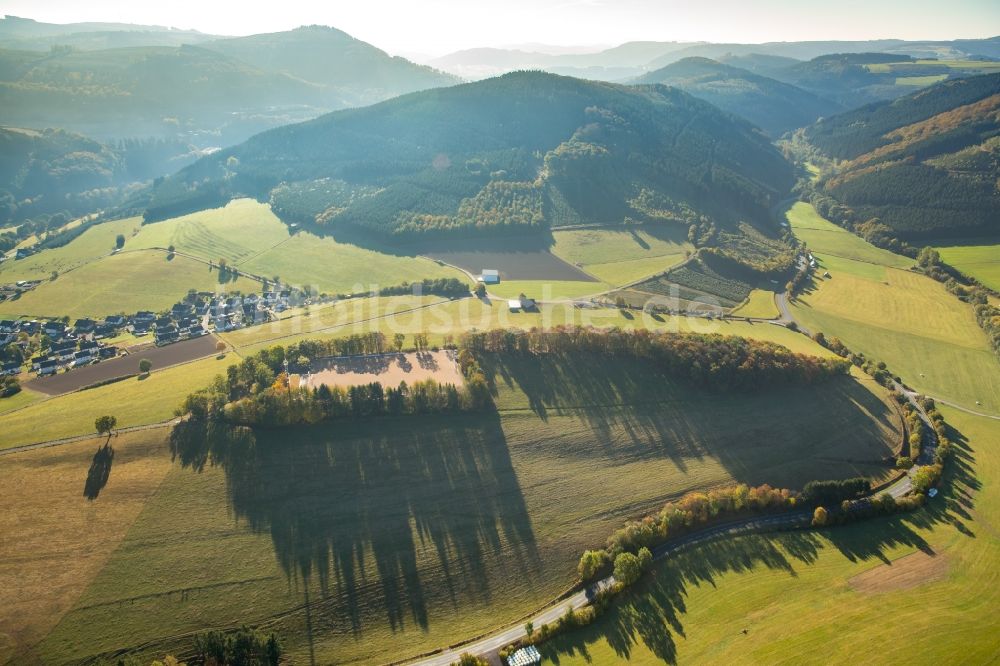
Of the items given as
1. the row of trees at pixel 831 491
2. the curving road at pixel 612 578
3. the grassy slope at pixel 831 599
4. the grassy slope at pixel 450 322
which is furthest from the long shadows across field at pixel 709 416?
the grassy slope at pixel 450 322

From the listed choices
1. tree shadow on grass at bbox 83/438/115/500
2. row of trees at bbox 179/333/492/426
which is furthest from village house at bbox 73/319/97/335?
tree shadow on grass at bbox 83/438/115/500

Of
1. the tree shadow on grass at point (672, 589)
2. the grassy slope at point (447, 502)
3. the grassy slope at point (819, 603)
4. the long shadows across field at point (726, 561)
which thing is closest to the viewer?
the grassy slope at point (819, 603)

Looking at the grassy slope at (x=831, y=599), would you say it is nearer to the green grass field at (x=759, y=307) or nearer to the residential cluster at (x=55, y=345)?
the green grass field at (x=759, y=307)

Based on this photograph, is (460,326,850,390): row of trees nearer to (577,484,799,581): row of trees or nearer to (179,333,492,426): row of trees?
(179,333,492,426): row of trees

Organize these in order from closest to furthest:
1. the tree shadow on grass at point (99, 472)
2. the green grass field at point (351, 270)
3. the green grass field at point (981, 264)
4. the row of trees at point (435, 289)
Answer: the tree shadow on grass at point (99, 472)
the row of trees at point (435, 289)
the green grass field at point (351, 270)
the green grass field at point (981, 264)

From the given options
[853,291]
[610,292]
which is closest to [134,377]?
[610,292]

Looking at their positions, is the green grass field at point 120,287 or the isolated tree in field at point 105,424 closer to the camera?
the isolated tree in field at point 105,424
